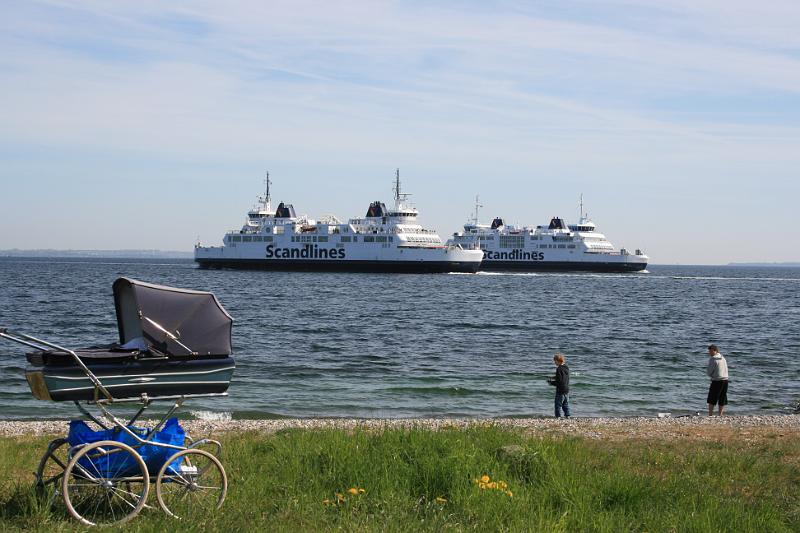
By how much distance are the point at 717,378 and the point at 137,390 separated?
1212cm

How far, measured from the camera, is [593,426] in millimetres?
13609

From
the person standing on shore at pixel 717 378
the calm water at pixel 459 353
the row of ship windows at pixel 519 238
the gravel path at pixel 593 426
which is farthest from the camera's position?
the row of ship windows at pixel 519 238

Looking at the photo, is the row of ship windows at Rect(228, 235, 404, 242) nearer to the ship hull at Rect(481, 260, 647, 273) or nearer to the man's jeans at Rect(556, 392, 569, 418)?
the ship hull at Rect(481, 260, 647, 273)

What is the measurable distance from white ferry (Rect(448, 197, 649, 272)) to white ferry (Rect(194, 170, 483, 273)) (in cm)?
1671

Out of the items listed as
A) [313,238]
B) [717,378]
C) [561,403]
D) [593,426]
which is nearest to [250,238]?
[313,238]

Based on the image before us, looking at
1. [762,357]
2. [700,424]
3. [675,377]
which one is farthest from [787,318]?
[700,424]

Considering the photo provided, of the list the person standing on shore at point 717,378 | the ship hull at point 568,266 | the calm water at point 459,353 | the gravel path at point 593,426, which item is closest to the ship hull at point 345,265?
the ship hull at point 568,266

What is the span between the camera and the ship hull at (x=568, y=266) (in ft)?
400

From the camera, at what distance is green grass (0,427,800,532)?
699 centimetres

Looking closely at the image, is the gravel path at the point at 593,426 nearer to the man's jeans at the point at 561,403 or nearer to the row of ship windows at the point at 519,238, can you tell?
the man's jeans at the point at 561,403

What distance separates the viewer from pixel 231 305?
49500 mm

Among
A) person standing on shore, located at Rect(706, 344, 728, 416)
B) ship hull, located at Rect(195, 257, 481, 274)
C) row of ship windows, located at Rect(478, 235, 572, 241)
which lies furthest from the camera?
row of ship windows, located at Rect(478, 235, 572, 241)

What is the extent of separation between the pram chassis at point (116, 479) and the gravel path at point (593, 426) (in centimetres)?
458

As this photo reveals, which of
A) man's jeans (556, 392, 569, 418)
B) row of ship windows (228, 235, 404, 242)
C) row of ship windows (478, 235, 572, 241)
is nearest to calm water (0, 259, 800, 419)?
man's jeans (556, 392, 569, 418)
